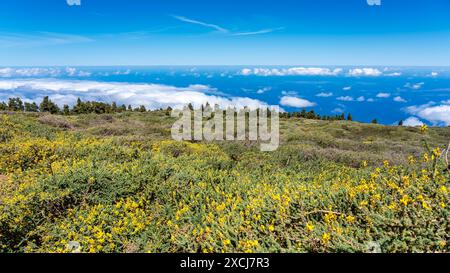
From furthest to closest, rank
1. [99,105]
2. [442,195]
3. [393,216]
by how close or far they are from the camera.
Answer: [99,105]
[442,195]
[393,216]

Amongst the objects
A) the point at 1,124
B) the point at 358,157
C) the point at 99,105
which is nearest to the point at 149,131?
the point at 1,124

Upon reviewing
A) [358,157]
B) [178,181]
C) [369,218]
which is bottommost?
[358,157]

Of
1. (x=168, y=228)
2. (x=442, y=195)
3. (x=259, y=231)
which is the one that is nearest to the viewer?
(x=442, y=195)

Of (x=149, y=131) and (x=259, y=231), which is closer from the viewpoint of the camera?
(x=259, y=231)

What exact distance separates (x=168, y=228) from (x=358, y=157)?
11.6 metres

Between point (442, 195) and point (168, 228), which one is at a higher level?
point (442, 195)

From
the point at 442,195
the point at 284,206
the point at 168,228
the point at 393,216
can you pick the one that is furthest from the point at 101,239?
the point at 442,195

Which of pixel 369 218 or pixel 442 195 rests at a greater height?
pixel 442 195

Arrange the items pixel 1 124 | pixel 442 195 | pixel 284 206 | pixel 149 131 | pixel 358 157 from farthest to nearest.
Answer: pixel 149 131, pixel 1 124, pixel 358 157, pixel 284 206, pixel 442 195

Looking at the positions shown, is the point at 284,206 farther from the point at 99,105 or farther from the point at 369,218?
the point at 99,105
